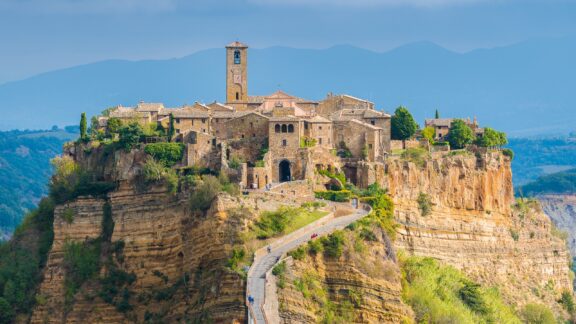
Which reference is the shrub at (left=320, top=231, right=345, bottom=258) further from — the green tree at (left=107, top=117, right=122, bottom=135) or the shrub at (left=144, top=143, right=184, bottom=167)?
the green tree at (left=107, top=117, right=122, bottom=135)

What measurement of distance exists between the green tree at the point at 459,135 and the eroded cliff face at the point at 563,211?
82374mm

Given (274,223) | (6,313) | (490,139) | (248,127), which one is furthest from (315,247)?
(490,139)

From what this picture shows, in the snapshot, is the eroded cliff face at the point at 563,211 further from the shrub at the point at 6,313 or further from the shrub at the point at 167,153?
the shrub at the point at 6,313

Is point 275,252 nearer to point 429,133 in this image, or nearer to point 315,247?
point 315,247

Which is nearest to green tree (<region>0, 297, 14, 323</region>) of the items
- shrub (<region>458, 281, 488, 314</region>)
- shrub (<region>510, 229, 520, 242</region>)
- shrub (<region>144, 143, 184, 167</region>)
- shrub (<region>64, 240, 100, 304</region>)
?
shrub (<region>64, 240, 100, 304</region>)

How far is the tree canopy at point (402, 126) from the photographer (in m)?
84.9

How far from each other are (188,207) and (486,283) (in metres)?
24.0

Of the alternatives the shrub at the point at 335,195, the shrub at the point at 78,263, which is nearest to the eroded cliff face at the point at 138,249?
the shrub at the point at 78,263

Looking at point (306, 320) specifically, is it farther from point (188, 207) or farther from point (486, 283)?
point (486, 283)

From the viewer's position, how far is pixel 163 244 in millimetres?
71125

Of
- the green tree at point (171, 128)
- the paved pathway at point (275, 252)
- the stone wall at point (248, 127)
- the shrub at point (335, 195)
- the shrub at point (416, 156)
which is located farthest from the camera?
the shrub at point (416, 156)

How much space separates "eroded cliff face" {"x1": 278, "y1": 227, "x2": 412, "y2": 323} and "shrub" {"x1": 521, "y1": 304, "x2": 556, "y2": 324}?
21671mm

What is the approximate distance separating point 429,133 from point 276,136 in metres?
16.9

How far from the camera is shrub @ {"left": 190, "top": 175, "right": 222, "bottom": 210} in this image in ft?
223
